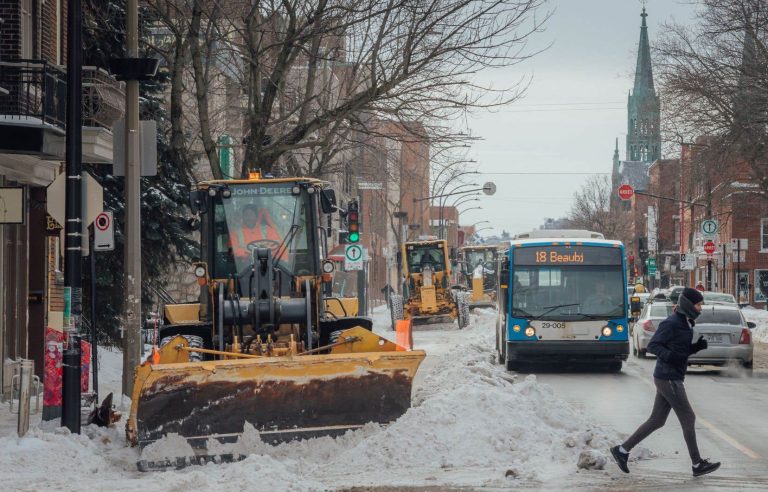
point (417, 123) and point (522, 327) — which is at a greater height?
point (417, 123)

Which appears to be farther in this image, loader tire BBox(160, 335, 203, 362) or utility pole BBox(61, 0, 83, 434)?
loader tire BBox(160, 335, 203, 362)

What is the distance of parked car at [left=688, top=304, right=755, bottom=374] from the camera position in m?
26.5

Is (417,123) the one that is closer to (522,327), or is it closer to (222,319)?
(522,327)

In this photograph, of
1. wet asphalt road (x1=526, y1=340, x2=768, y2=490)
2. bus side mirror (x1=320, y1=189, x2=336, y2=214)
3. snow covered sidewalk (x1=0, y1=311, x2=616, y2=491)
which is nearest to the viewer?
snow covered sidewalk (x1=0, y1=311, x2=616, y2=491)

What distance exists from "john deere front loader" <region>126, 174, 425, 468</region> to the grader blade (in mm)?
10

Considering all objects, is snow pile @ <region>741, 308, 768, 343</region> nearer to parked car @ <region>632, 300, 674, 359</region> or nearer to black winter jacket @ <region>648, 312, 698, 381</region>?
parked car @ <region>632, 300, 674, 359</region>

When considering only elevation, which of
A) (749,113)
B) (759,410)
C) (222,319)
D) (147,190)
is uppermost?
(749,113)

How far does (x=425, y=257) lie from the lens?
49625 millimetres

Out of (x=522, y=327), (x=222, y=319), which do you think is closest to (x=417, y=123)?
(x=522, y=327)

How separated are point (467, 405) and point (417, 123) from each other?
13.8 metres

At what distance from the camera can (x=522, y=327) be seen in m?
25.7

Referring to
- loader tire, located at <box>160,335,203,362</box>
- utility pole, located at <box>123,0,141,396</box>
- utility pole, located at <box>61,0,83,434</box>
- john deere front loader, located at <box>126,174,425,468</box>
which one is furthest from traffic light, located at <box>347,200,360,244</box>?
utility pole, located at <box>61,0,83,434</box>

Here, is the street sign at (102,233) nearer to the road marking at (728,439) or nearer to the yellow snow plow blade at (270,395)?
the yellow snow plow blade at (270,395)

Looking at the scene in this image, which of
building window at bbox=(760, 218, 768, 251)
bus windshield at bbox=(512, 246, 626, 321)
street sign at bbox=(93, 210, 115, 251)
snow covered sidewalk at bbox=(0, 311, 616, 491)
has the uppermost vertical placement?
building window at bbox=(760, 218, 768, 251)
